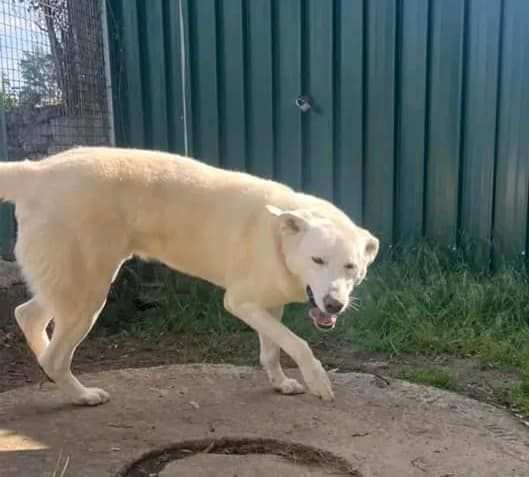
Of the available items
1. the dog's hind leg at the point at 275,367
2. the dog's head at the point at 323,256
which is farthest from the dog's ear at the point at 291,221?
the dog's hind leg at the point at 275,367

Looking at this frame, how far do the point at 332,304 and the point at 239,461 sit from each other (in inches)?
31.5

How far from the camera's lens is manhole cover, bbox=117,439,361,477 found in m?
2.91

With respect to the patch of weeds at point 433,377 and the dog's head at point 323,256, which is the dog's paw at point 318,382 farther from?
the patch of weeds at point 433,377

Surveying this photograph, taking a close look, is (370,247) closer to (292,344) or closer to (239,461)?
(292,344)

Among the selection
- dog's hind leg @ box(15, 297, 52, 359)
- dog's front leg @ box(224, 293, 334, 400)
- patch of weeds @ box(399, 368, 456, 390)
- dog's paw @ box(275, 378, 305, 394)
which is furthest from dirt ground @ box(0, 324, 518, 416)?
dog's front leg @ box(224, 293, 334, 400)

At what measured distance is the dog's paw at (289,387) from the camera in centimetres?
387

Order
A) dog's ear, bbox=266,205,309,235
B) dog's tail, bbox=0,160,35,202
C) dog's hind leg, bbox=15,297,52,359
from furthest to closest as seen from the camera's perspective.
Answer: dog's hind leg, bbox=15,297,52,359, dog's tail, bbox=0,160,35,202, dog's ear, bbox=266,205,309,235

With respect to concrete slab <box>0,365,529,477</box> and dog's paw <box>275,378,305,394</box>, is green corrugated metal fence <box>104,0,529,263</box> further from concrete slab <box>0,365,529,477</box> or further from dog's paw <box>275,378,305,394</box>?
dog's paw <box>275,378,305,394</box>

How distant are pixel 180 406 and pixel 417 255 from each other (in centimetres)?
272

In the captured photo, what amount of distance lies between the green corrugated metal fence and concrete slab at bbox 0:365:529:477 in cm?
223

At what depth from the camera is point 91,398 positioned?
366cm

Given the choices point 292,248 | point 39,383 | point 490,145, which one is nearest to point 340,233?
point 292,248

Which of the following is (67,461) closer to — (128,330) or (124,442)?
(124,442)

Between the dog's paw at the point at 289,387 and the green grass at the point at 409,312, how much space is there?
82 cm
